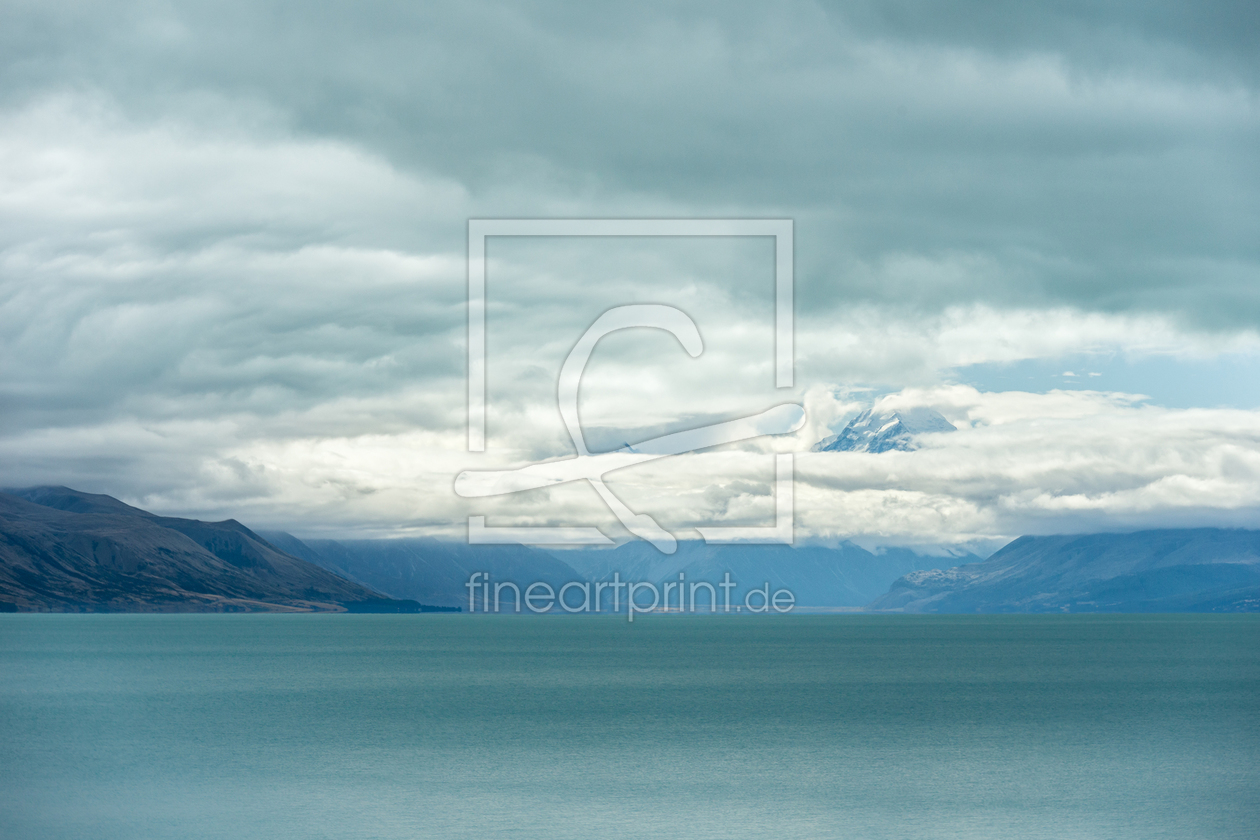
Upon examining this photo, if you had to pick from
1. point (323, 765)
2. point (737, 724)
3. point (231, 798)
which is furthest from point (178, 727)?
point (737, 724)

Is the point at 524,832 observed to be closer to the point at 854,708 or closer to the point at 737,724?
the point at 737,724

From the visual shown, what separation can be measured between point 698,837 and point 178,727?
6358 cm

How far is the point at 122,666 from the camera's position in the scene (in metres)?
187

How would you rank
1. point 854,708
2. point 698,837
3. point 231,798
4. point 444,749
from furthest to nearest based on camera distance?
point 854,708, point 444,749, point 231,798, point 698,837

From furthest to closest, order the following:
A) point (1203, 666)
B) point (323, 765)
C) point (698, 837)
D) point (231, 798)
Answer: point (1203, 666) → point (323, 765) → point (231, 798) → point (698, 837)

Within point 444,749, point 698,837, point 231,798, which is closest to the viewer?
point 698,837

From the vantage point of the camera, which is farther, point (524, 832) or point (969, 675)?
point (969, 675)

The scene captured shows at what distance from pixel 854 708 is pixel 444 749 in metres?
48.3

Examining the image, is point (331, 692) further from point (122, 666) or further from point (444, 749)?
point (122, 666)

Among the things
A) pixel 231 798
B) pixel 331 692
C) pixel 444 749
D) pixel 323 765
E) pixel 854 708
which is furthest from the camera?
pixel 331 692

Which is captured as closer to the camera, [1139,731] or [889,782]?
[889,782]

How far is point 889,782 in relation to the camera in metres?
70.2

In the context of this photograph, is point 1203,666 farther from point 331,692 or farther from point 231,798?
point 231,798

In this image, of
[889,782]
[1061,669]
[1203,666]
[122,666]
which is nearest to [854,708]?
[889,782]
